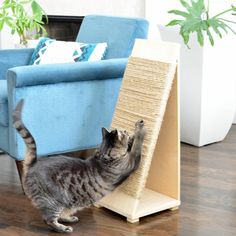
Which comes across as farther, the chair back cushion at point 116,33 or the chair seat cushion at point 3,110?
the chair back cushion at point 116,33

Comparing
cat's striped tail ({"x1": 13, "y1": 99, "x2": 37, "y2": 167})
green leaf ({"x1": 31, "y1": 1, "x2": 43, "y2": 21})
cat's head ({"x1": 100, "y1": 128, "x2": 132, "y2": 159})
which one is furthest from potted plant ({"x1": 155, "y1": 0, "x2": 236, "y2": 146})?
cat's striped tail ({"x1": 13, "y1": 99, "x2": 37, "y2": 167})

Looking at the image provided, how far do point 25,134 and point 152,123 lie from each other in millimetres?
579

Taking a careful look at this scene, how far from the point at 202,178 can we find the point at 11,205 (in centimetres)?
110

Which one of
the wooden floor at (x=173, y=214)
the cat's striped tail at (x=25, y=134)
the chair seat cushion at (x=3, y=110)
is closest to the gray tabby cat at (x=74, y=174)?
the cat's striped tail at (x=25, y=134)

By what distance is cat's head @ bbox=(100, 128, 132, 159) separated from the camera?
2393 millimetres

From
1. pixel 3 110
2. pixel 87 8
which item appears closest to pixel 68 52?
pixel 3 110

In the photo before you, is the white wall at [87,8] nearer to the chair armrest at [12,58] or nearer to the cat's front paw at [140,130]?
the chair armrest at [12,58]

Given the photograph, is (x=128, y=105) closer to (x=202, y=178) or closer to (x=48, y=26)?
(x=202, y=178)

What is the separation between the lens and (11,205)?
2.66 m

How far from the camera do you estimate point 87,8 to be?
4.83m

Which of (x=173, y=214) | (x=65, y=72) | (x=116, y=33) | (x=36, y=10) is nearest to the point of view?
(x=173, y=214)

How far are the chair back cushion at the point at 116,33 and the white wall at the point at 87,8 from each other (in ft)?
4.07

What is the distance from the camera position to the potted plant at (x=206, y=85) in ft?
11.4

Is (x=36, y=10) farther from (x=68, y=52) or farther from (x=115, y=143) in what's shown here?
(x=115, y=143)
